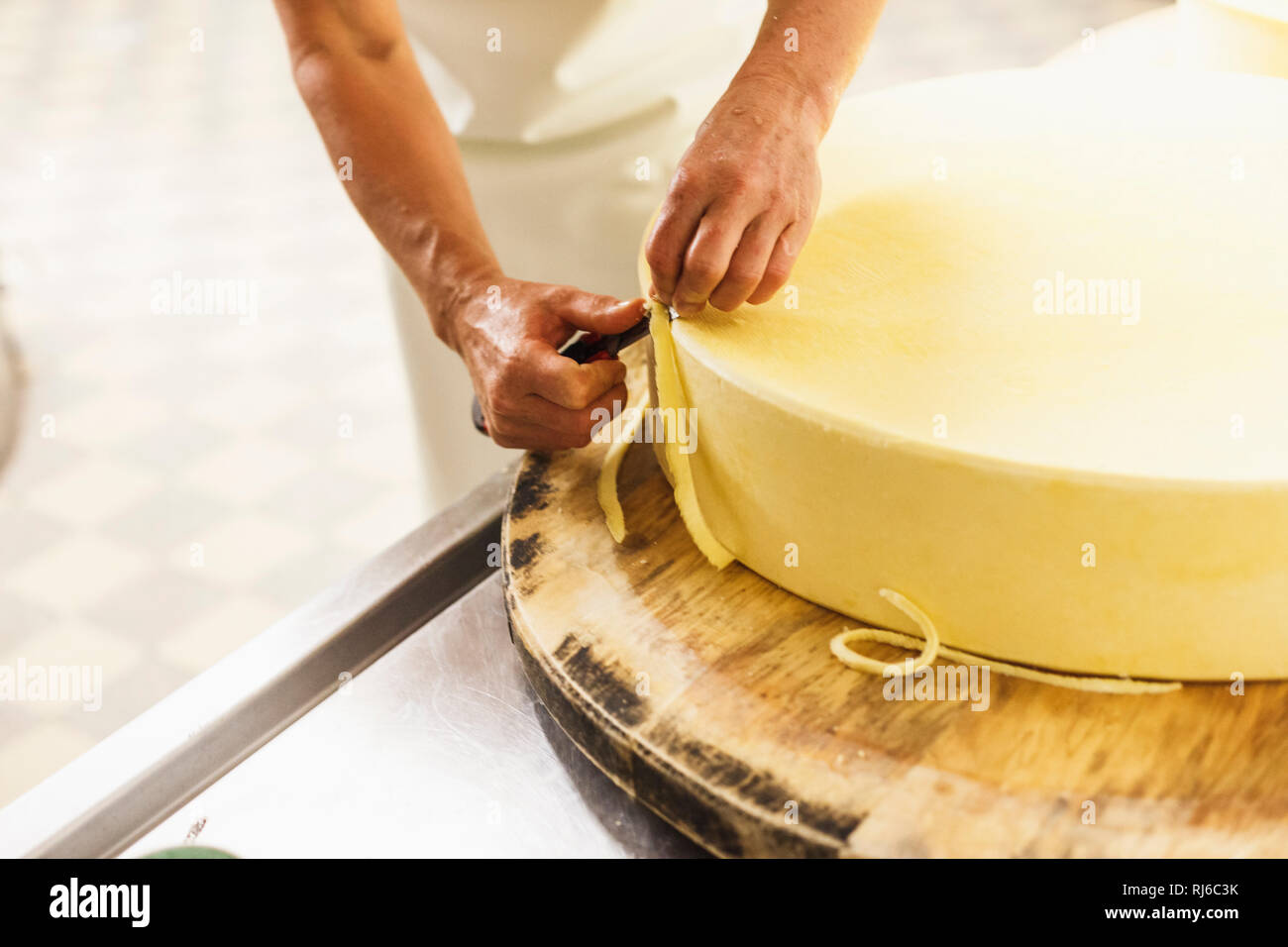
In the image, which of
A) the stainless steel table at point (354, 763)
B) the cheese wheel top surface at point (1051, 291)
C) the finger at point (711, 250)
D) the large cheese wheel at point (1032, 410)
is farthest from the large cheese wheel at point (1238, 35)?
the stainless steel table at point (354, 763)

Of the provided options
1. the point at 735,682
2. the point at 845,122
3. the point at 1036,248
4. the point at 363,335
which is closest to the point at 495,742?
the point at 735,682

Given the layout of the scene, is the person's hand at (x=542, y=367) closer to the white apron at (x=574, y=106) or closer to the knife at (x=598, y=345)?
the knife at (x=598, y=345)

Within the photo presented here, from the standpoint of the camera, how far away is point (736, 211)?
1.05 m

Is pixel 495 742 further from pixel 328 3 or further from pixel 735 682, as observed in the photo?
pixel 328 3

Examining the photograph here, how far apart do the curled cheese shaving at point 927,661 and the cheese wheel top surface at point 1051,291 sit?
0.59 ft

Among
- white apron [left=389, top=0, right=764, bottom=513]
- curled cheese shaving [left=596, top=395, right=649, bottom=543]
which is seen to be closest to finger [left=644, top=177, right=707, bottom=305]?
curled cheese shaving [left=596, top=395, right=649, bottom=543]

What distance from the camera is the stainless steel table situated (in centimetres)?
101

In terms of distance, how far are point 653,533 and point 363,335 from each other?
284 centimetres

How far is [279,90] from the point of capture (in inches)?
230

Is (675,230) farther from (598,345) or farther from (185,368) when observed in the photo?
(185,368)

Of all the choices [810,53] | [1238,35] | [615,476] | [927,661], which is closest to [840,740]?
[927,661]

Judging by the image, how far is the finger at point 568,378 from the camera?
3.85ft

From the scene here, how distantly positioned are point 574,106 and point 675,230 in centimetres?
71

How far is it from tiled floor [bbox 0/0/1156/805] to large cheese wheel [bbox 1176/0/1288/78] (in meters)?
2.12
